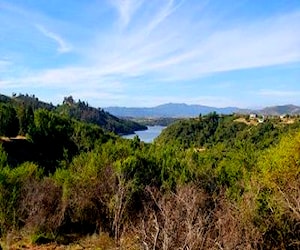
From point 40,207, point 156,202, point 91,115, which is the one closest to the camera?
point 156,202

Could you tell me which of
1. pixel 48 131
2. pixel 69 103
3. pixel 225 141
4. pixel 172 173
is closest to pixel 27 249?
pixel 172 173

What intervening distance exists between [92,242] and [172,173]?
32.0 ft

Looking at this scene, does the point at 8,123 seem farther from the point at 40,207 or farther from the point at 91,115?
the point at 91,115

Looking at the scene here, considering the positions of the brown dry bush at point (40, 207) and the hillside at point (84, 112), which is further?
the hillside at point (84, 112)

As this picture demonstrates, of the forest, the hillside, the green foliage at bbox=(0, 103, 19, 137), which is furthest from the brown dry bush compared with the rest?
the hillside

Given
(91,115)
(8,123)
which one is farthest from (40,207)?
(91,115)

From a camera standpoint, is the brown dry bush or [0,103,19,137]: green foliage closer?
the brown dry bush

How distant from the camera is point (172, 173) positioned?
3095 centimetres

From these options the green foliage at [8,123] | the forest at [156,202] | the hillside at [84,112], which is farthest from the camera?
the hillside at [84,112]

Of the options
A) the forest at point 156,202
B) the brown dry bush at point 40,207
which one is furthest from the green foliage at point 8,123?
the brown dry bush at point 40,207

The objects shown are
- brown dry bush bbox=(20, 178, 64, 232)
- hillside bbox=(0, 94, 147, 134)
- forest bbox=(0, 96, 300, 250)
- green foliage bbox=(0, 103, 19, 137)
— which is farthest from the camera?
hillside bbox=(0, 94, 147, 134)

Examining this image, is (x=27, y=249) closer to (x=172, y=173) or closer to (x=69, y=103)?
(x=172, y=173)

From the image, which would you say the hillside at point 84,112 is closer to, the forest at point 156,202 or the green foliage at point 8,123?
the green foliage at point 8,123

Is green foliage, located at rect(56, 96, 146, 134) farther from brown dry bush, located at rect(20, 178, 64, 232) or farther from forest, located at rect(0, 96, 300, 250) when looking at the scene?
brown dry bush, located at rect(20, 178, 64, 232)
